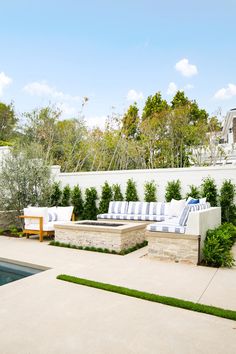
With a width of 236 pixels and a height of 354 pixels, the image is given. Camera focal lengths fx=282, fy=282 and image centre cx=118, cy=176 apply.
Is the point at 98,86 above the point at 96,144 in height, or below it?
above

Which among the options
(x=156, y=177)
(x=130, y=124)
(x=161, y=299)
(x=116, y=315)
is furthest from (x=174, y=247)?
(x=130, y=124)

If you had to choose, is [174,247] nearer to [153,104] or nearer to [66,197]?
[66,197]

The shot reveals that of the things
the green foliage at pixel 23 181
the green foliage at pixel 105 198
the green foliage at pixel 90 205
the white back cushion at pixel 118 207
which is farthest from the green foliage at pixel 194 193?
the green foliage at pixel 23 181

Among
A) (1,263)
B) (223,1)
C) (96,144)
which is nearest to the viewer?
(1,263)

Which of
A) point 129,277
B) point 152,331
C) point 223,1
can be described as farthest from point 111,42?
point 152,331

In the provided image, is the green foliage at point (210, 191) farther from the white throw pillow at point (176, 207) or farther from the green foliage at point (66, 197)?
the green foliage at point (66, 197)

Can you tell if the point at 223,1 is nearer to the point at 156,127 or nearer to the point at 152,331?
the point at 156,127

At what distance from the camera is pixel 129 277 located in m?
4.58

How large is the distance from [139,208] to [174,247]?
3.41 m

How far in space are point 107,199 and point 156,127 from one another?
7925 millimetres

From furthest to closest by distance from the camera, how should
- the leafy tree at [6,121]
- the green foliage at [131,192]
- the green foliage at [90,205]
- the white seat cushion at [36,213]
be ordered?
1. the leafy tree at [6,121]
2. the green foliage at [90,205]
3. the green foliage at [131,192]
4. the white seat cushion at [36,213]

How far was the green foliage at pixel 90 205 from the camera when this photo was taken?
1077cm

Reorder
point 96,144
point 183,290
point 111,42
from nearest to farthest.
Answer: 1. point 183,290
2. point 111,42
3. point 96,144

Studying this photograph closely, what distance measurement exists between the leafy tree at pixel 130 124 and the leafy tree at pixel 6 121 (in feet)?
32.3
